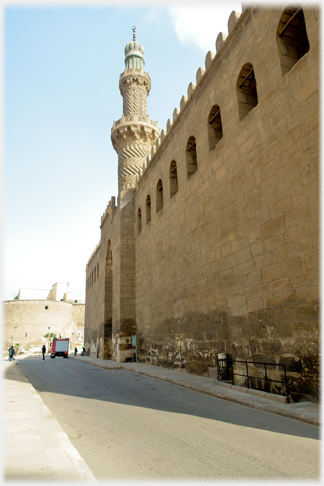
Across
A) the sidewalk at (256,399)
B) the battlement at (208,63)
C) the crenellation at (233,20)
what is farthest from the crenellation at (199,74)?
the sidewalk at (256,399)

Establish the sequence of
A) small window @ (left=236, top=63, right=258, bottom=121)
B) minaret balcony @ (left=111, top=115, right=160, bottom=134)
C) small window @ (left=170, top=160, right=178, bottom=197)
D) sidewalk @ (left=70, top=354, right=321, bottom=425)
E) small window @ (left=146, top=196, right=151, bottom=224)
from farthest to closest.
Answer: minaret balcony @ (left=111, top=115, right=160, bottom=134) → small window @ (left=146, top=196, right=151, bottom=224) → small window @ (left=170, top=160, right=178, bottom=197) → small window @ (left=236, top=63, right=258, bottom=121) → sidewalk @ (left=70, top=354, right=321, bottom=425)

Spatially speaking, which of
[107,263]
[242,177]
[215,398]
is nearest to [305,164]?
[242,177]

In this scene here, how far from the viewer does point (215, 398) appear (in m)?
6.74

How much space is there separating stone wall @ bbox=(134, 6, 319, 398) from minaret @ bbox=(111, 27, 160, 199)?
8.24m

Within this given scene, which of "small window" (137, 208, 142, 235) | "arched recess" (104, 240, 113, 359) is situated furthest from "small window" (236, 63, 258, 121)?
"arched recess" (104, 240, 113, 359)

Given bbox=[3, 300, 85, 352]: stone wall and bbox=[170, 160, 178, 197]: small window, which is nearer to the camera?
bbox=[170, 160, 178, 197]: small window

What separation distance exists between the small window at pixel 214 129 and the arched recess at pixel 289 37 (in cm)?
302

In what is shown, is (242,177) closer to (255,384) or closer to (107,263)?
(255,384)

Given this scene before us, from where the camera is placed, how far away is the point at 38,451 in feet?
11.7

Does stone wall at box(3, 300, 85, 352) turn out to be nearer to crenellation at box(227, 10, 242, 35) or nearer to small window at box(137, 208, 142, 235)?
small window at box(137, 208, 142, 235)

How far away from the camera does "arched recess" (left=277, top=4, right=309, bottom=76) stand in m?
6.76

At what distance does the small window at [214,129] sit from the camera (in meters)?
9.86

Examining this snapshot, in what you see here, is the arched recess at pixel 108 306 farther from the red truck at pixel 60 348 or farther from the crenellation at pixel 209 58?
the crenellation at pixel 209 58

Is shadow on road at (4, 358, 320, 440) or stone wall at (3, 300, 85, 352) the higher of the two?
shadow on road at (4, 358, 320, 440)
